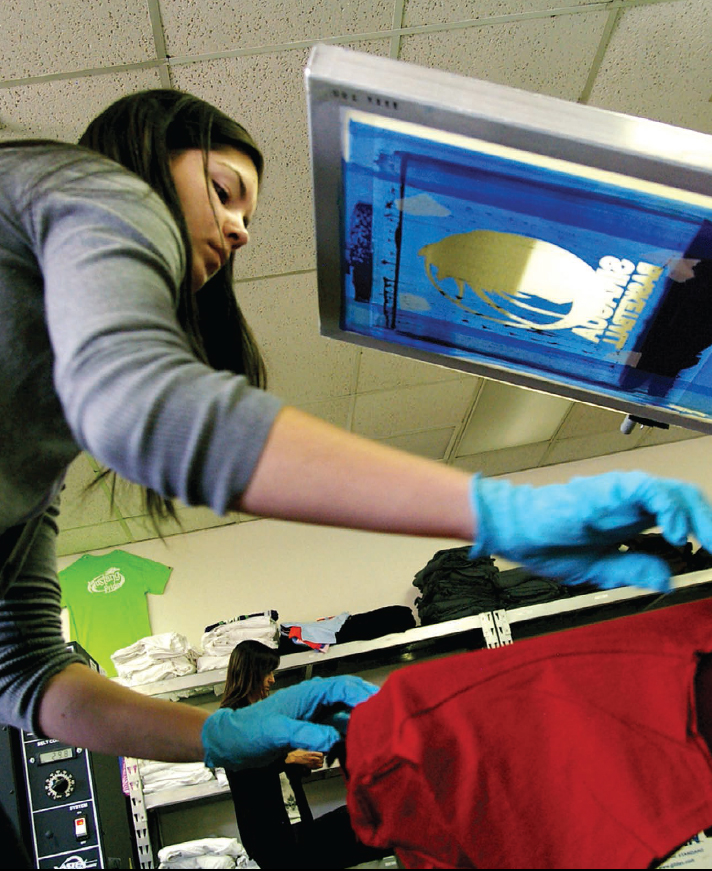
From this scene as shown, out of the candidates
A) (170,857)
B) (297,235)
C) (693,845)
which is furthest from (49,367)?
(693,845)

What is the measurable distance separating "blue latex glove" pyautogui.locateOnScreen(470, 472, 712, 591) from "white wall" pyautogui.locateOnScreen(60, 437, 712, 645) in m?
2.76

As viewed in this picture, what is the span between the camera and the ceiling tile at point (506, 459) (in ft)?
12.7

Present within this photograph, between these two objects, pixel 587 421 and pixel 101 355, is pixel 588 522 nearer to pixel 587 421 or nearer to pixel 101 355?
pixel 101 355

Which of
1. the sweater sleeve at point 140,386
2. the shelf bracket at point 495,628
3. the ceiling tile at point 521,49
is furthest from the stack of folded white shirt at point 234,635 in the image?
the sweater sleeve at point 140,386

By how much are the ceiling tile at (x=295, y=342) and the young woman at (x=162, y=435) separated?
5.32ft

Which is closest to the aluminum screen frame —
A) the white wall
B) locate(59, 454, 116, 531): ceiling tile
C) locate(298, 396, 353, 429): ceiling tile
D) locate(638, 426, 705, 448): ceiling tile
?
locate(298, 396, 353, 429): ceiling tile

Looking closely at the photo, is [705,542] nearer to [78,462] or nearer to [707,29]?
[707,29]

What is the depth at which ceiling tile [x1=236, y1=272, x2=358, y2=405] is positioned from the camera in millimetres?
2566

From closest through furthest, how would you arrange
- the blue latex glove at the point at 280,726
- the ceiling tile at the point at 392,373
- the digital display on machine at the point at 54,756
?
the blue latex glove at the point at 280,726 < the digital display on machine at the point at 54,756 < the ceiling tile at the point at 392,373

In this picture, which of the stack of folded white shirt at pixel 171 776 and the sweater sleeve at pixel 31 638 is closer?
the sweater sleeve at pixel 31 638

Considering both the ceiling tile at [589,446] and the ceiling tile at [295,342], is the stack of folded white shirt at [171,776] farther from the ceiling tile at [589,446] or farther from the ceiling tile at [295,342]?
the ceiling tile at [589,446]

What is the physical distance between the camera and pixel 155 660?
2.60 metres

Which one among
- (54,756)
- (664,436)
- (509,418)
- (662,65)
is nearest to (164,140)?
(662,65)

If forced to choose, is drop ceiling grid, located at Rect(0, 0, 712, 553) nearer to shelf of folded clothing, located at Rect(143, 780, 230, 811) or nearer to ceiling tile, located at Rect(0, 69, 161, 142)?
ceiling tile, located at Rect(0, 69, 161, 142)
